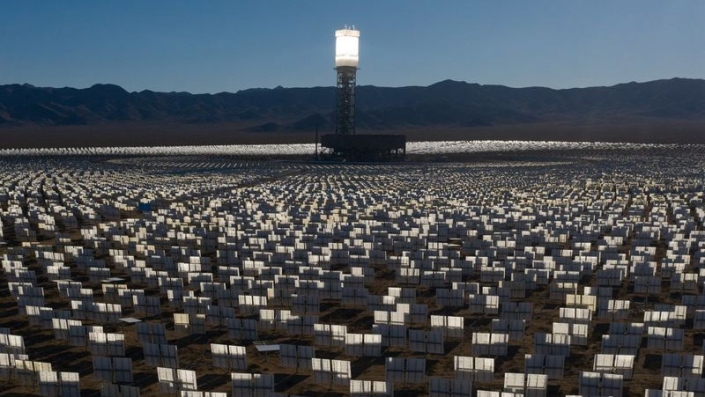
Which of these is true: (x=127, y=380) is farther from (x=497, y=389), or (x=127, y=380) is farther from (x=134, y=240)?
(x=134, y=240)

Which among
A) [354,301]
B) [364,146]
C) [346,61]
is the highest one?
[346,61]

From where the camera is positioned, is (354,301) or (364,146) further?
(364,146)

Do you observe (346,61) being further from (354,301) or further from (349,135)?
(354,301)

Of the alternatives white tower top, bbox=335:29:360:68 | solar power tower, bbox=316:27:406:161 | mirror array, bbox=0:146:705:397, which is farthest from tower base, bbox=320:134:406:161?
mirror array, bbox=0:146:705:397

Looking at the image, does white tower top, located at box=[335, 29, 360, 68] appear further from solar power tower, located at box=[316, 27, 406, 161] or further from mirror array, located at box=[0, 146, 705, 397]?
mirror array, located at box=[0, 146, 705, 397]

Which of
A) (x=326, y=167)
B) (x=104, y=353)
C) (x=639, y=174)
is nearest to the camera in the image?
(x=104, y=353)

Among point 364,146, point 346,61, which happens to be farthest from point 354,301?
point 346,61

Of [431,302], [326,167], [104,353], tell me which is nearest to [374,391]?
[104,353]
